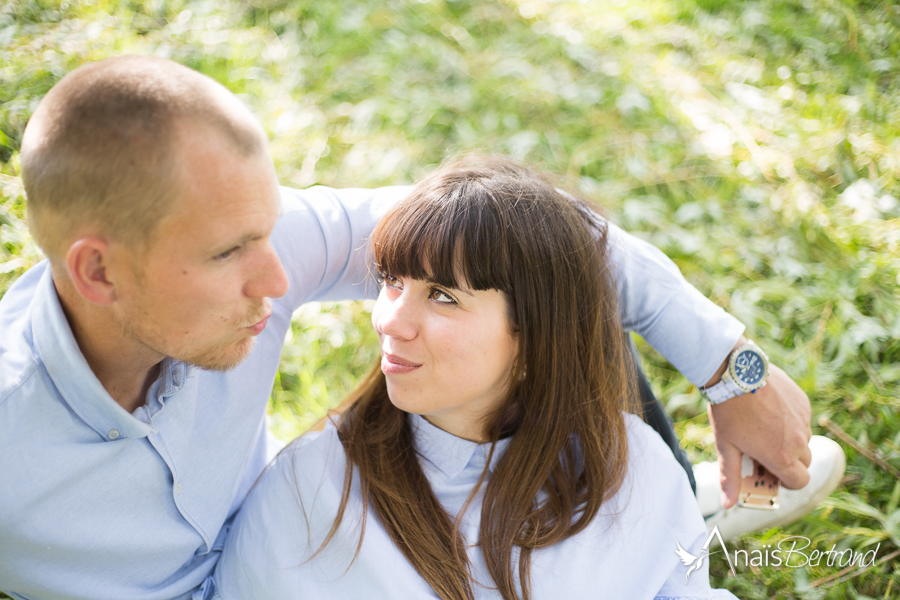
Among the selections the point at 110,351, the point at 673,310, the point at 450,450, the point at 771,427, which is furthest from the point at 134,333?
Result: the point at 771,427

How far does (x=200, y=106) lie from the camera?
1.50 metres

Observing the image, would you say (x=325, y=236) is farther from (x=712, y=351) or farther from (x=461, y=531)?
(x=712, y=351)

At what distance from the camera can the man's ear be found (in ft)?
4.81

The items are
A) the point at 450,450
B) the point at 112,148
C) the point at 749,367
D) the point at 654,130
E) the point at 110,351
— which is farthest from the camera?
the point at 654,130

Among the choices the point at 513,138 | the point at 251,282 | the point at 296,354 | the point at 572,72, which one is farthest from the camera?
the point at 572,72

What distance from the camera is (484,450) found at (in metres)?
2.02

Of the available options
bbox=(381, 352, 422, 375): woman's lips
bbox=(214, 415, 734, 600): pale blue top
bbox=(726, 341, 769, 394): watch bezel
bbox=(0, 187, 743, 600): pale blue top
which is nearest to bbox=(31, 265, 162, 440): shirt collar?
bbox=(0, 187, 743, 600): pale blue top

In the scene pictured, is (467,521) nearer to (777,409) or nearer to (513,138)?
(777,409)

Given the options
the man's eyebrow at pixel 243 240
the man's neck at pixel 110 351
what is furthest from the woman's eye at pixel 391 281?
the man's neck at pixel 110 351

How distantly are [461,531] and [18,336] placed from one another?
49.5 inches

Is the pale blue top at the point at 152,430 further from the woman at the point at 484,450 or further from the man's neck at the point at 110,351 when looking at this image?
the woman at the point at 484,450

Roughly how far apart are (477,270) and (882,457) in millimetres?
2191

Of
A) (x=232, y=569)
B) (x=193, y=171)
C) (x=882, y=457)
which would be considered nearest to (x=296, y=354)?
(x=232, y=569)

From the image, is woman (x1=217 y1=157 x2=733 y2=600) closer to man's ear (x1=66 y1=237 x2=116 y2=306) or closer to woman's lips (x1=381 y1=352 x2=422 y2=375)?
woman's lips (x1=381 y1=352 x2=422 y2=375)
